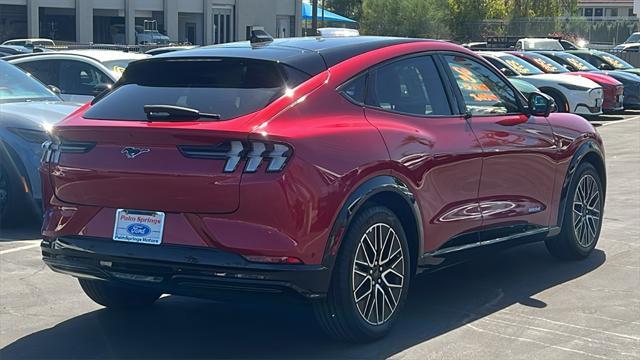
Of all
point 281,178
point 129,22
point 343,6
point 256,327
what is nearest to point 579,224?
point 256,327

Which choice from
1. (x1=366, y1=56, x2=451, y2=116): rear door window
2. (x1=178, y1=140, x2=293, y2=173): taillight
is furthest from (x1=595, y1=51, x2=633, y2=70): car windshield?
(x1=178, y1=140, x2=293, y2=173): taillight

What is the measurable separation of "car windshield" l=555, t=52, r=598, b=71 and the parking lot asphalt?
18.2 metres

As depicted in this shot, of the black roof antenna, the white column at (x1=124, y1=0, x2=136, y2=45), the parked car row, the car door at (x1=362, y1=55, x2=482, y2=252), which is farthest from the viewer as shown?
the white column at (x1=124, y1=0, x2=136, y2=45)

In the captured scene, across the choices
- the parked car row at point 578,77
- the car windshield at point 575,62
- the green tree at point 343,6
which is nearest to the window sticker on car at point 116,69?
the parked car row at point 578,77

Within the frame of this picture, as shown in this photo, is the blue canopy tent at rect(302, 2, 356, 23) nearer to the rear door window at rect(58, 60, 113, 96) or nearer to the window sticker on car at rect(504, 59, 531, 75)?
the window sticker on car at rect(504, 59, 531, 75)

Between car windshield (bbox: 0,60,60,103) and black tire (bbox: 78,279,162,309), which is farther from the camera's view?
car windshield (bbox: 0,60,60,103)

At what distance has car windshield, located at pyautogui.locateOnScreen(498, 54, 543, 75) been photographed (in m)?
22.8

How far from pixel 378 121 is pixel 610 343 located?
6.02 feet

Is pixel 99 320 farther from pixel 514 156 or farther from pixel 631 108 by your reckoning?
pixel 631 108

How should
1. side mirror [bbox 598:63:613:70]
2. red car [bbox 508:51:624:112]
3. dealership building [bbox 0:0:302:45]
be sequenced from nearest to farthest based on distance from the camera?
1. red car [bbox 508:51:624:112]
2. side mirror [bbox 598:63:613:70]
3. dealership building [bbox 0:0:302:45]

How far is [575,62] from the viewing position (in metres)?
25.6

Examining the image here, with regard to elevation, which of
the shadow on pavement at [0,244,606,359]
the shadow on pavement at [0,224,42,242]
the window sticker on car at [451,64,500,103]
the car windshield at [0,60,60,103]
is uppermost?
the window sticker on car at [451,64,500,103]

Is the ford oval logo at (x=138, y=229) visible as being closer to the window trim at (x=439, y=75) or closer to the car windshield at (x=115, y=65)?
the window trim at (x=439, y=75)

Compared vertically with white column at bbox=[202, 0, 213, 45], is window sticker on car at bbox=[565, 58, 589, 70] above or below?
below
